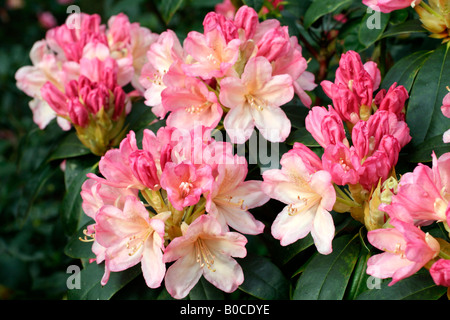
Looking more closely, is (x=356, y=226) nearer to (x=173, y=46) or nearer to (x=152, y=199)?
(x=152, y=199)

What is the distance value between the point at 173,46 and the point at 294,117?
0.37 meters

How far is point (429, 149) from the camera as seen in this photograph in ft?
3.89

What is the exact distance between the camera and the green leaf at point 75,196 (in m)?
1.59

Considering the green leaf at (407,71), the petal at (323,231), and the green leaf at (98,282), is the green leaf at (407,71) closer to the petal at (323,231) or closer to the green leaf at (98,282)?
the petal at (323,231)

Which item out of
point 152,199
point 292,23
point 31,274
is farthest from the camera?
point 31,274

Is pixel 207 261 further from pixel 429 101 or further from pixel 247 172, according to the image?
pixel 429 101

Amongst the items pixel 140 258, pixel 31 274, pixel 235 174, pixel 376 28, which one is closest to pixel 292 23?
pixel 376 28

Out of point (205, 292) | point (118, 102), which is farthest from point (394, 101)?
point (118, 102)

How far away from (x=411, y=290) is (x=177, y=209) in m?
0.49

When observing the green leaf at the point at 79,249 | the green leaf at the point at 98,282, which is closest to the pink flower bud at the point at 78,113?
the green leaf at the point at 79,249

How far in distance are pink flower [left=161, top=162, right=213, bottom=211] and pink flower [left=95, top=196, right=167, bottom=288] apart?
60 mm

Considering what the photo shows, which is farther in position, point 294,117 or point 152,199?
point 294,117

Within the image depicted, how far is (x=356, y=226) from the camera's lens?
123 centimetres

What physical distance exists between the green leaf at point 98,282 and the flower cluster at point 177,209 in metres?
0.07
